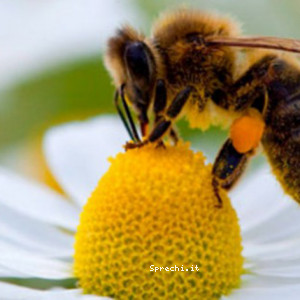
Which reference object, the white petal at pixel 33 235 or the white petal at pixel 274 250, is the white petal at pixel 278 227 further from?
the white petal at pixel 33 235

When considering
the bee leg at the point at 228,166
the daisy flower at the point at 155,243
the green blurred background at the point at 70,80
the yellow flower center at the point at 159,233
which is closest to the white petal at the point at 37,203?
the daisy flower at the point at 155,243

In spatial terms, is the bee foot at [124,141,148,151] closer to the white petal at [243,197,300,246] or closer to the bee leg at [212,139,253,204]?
the bee leg at [212,139,253,204]

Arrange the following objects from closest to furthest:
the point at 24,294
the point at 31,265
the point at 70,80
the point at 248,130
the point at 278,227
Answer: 1. the point at 24,294
2. the point at 248,130
3. the point at 31,265
4. the point at 278,227
5. the point at 70,80

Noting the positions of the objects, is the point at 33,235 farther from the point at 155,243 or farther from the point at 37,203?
the point at 155,243

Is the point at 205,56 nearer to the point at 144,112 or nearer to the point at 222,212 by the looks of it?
the point at 144,112

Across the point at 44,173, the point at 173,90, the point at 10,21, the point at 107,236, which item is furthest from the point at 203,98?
the point at 10,21

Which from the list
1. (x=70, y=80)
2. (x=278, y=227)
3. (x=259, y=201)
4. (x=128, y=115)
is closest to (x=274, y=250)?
(x=278, y=227)
